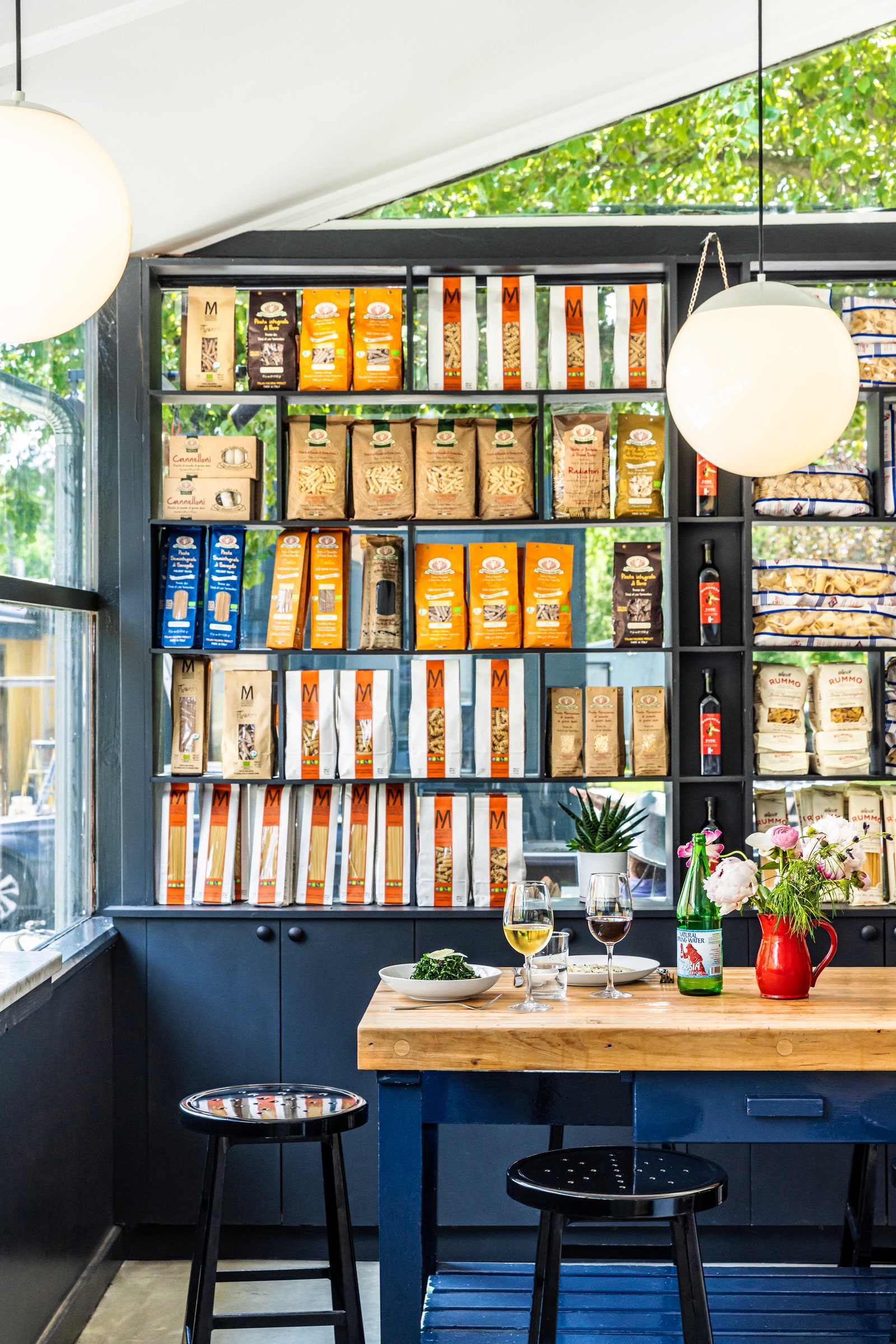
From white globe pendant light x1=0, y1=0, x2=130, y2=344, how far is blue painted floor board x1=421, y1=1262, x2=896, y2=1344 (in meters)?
1.95

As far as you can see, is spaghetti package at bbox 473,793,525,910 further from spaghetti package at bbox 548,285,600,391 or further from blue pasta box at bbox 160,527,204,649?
spaghetti package at bbox 548,285,600,391

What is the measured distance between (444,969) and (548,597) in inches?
59.4

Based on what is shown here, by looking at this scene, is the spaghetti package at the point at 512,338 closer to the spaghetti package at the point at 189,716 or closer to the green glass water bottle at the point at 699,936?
the spaghetti package at the point at 189,716

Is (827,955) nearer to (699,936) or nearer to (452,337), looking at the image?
(699,936)

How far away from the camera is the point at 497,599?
3.76 m

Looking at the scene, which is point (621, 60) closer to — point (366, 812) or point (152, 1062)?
point (366, 812)

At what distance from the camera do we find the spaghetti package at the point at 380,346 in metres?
3.76

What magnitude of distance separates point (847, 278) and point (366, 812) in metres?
2.18

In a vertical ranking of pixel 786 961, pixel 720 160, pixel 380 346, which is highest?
pixel 720 160

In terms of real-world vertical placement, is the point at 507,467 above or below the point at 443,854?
above

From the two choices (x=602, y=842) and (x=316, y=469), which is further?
(x=316, y=469)

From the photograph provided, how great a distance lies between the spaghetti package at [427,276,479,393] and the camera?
377cm

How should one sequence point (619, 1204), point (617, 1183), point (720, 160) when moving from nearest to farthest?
point (619, 1204) < point (617, 1183) < point (720, 160)

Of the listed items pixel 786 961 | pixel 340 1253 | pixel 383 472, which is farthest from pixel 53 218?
pixel 383 472
